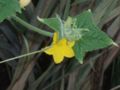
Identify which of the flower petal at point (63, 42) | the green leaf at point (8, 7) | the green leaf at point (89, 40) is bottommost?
the green leaf at point (89, 40)

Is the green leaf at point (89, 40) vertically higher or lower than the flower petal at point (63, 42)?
lower

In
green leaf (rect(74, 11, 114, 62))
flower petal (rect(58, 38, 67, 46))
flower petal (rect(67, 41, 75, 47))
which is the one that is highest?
flower petal (rect(58, 38, 67, 46))

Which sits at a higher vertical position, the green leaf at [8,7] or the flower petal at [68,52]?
the green leaf at [8,7]

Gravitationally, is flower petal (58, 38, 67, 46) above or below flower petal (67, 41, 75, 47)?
above

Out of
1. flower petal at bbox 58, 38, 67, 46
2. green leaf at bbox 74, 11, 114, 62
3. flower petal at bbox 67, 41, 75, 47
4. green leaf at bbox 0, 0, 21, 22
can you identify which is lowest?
green leaf at bbox 74, 11, 114, 62

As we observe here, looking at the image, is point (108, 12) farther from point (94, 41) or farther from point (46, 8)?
point (94, 41)

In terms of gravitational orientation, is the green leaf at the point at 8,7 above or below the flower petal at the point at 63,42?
above

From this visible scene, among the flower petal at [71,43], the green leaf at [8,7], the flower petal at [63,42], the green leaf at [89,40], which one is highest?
the green leaf at [8,7]

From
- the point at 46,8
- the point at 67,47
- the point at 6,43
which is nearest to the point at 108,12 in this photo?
the point at 46,8
